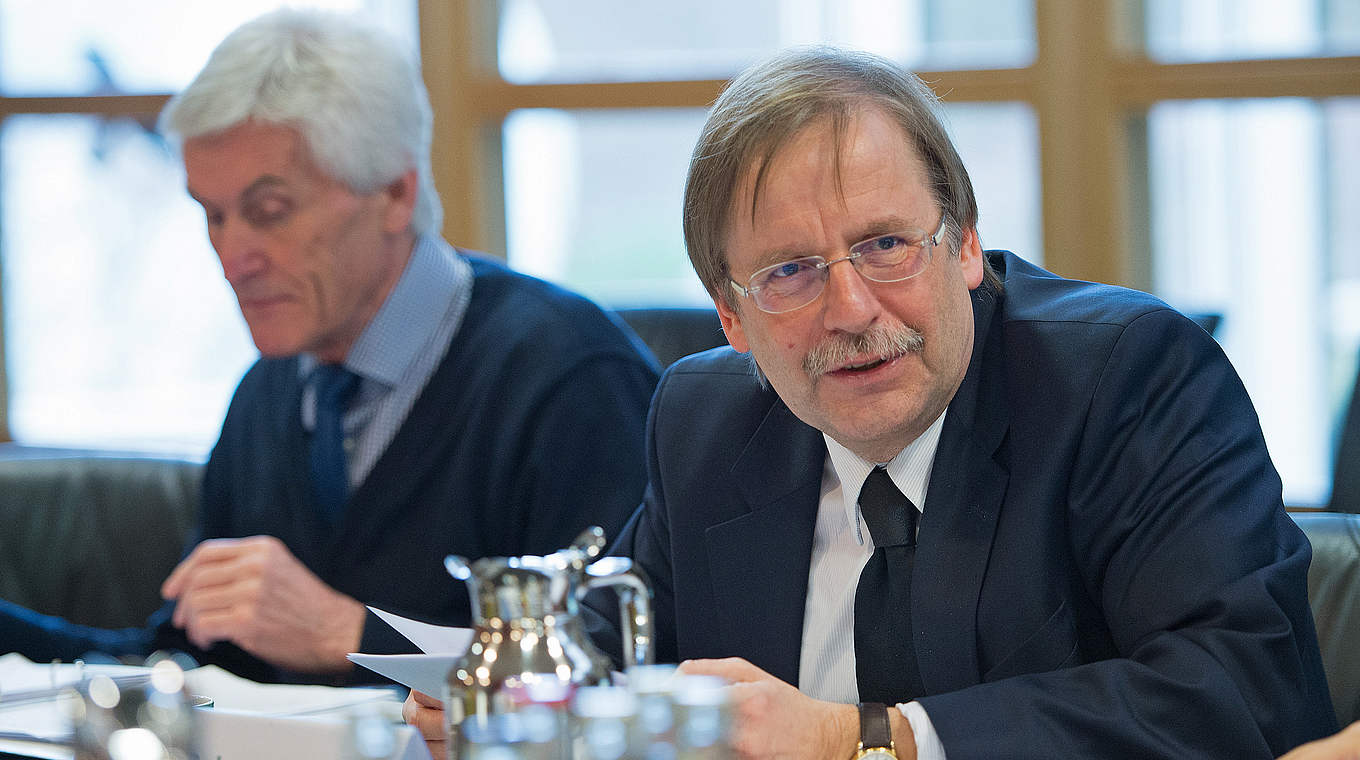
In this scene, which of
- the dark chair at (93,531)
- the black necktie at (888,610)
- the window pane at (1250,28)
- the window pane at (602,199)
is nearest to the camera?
the black necktie at (888,610)

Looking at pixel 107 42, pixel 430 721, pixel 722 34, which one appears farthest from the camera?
pixel 107 42

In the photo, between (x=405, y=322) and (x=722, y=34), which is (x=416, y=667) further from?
(x=722, y=34)

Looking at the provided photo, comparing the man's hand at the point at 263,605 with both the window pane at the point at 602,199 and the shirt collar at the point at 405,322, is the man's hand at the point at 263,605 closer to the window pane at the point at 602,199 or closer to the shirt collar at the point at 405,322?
the shirt collar at the point at 405,322

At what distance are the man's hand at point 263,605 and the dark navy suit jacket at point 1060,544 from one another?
44cm

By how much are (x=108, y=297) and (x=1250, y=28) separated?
9.31ft

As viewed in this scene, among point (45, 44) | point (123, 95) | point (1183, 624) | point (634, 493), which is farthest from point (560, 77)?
point (1183, 624)

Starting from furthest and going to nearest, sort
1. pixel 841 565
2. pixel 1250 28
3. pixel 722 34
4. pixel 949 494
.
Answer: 1. pixel 722 34
2. pixel 1250 28
3. pixel 841 565
4. pixel 949 494

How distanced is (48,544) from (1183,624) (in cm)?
199

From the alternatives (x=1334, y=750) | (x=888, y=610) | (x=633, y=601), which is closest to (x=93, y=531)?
(x=888, y=610)

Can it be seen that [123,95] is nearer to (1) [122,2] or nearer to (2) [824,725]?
(1) [122,2]

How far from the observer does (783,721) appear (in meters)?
1.18

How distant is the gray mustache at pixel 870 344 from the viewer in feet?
4.63

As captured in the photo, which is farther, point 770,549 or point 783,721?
point 770,549

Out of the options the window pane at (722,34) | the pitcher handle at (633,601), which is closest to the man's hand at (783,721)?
the pitcher handle at (633,601)
